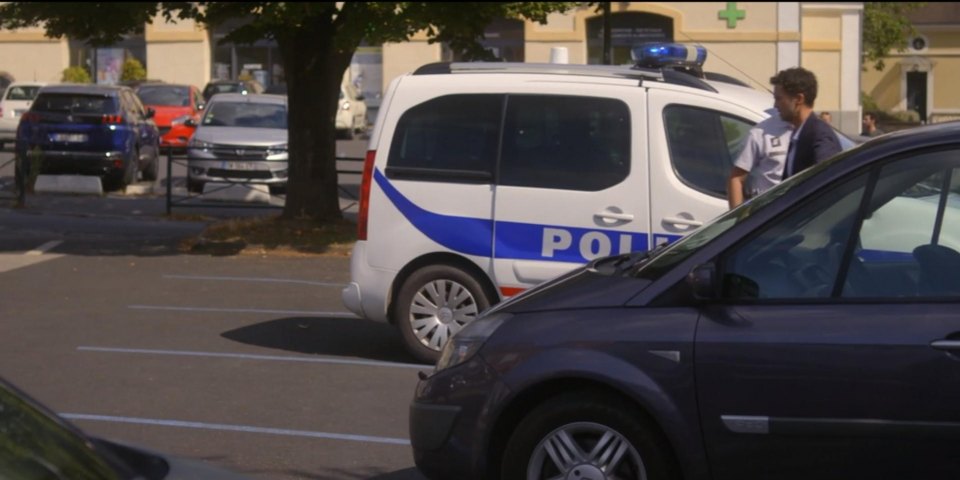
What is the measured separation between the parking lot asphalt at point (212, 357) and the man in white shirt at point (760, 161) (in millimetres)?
2452

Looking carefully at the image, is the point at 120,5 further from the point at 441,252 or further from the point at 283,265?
the point at 441,252

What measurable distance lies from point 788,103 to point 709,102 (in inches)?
27.4

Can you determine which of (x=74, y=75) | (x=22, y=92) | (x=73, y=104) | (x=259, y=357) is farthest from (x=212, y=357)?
(x=74, y=75)

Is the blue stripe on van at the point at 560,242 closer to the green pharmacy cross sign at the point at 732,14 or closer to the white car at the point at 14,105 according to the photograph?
the white car at the point at 14,105

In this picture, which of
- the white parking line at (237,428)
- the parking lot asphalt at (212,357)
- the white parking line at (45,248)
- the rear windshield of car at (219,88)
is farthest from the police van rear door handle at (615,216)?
the rear windshield of car at (219,88)

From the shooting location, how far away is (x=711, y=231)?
558 centimetres

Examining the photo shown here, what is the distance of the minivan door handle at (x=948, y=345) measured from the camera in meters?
4.81

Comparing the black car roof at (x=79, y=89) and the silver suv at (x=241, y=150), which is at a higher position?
the black car roof at (x=79, y=89)

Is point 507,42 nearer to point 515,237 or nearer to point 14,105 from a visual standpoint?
point 14,105

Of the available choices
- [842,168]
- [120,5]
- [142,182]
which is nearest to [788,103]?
[842,168]

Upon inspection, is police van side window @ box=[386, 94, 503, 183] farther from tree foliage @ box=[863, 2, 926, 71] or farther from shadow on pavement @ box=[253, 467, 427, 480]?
tree foliage @ box=[863, 2, 926, 71]

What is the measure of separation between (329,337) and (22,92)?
23.5 m

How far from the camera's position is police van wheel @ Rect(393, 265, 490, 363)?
909cm

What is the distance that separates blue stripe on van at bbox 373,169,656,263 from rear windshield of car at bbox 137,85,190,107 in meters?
25.0
